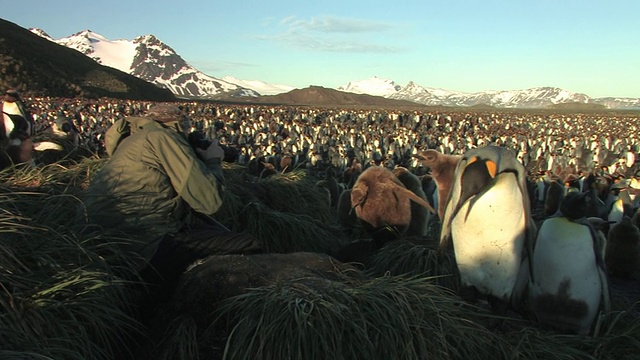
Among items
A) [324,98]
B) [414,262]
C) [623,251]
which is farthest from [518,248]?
[324,98]

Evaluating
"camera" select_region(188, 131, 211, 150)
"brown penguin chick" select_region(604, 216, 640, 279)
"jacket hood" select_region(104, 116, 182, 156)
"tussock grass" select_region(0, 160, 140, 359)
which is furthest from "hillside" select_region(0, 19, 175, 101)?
"tussock grass" select_region(0, 160, 140, 359)

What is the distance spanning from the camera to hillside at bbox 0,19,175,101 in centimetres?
4716

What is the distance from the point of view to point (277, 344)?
2.25 meters

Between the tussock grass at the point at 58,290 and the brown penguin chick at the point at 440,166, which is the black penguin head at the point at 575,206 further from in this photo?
the tussock grass at the point at 58,290

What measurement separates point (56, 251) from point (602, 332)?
3278 mm

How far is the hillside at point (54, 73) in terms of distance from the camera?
4716 cm

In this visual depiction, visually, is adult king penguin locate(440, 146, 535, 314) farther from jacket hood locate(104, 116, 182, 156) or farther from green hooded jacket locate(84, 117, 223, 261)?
jacket hood locate(104, 116, 182, 156)

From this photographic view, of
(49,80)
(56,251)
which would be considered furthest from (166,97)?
(56,251)

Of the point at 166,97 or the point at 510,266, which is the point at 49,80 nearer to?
the point at 166,97

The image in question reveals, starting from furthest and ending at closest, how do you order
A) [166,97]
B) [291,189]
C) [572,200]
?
[166,97]
[291,189]
[572,200]

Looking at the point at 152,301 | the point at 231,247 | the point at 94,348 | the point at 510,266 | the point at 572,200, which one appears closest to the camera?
the point at 94,348

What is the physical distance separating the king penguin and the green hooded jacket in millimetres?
2207

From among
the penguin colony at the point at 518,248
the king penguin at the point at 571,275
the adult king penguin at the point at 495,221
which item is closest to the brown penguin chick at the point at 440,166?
the penguin colony at the point at 518,248

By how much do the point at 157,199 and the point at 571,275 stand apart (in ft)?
8.75
